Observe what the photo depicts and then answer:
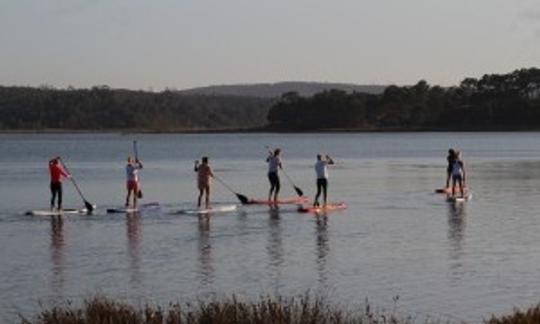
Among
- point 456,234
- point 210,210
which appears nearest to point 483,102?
point 210,210

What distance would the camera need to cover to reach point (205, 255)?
21.7 meters

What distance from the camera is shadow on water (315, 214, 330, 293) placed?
60.0 feet

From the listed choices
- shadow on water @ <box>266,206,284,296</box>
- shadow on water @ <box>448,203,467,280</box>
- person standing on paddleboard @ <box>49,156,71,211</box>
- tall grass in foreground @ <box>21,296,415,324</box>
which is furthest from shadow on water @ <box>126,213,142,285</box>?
tall grass in foreground @ <box>21,296,415,324</box>

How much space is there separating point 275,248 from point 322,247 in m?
0.93

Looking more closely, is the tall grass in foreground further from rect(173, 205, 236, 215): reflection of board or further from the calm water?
rect(173, 205, 236, 215): reflection of board

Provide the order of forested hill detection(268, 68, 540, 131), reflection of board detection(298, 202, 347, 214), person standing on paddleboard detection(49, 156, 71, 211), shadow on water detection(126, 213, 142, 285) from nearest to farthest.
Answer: shadow on water detection(126, 213, 142, 285)
reflection of board detection(298, 202, 347, 214)
person standing on paddleboard detection(49, 156, 71, 211)
forested hill detection(268, 68, 540, 131)

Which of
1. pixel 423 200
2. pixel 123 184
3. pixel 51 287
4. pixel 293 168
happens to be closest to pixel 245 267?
pixel 51 287

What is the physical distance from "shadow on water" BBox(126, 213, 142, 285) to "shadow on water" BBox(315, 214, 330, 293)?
117 inches

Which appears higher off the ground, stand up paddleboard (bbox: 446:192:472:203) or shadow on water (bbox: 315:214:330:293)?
shadow on water (bbox: 315:214:330:293)

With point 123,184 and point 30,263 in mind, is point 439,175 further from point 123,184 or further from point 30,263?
point 30,263

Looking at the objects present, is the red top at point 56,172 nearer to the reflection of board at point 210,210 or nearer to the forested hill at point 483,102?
the reflection of board at point 210,210

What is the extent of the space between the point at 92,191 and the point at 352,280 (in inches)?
1110

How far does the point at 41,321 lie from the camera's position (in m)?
12.4

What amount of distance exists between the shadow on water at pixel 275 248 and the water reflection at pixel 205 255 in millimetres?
1024
